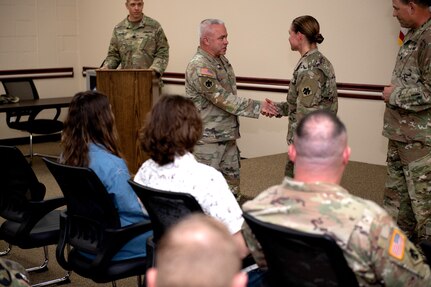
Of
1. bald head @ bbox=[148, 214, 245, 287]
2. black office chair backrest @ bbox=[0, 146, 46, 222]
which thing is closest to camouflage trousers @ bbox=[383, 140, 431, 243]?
black office chair backrest @ bbox=[0, 146, 46, 222]

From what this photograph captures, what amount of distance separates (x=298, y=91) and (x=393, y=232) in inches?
99.2

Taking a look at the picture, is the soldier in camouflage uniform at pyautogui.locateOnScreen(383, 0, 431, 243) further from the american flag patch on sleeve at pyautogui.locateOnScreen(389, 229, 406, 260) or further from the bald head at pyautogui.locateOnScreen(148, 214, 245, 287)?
the bald head at pyautogui.locateOnScreen(148, 214, 245, 287)

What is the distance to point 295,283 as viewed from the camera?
2.07 m

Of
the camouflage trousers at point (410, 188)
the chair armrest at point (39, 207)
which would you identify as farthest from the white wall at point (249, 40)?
the chair armrest at point (39, 207)

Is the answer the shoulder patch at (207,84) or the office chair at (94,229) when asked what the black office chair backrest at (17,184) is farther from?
the shoulder patch at (207,84)

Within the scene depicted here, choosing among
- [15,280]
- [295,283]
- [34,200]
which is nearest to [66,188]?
[34,200]

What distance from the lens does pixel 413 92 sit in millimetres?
3779

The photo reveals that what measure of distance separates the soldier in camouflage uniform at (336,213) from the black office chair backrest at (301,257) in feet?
0.16

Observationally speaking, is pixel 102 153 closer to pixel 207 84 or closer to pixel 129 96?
pixel 207 84

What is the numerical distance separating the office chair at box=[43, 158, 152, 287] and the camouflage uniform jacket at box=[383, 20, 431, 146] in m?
1.74

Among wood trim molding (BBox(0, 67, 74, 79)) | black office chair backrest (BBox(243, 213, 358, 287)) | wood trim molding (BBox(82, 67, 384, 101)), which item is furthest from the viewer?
wood trim molding (BBox(0, 67, 74, 79))

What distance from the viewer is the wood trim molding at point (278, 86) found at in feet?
20.9

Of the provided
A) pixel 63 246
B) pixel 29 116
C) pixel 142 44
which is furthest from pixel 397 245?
pixel 29 116

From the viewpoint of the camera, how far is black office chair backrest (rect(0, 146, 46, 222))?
11.0ft
